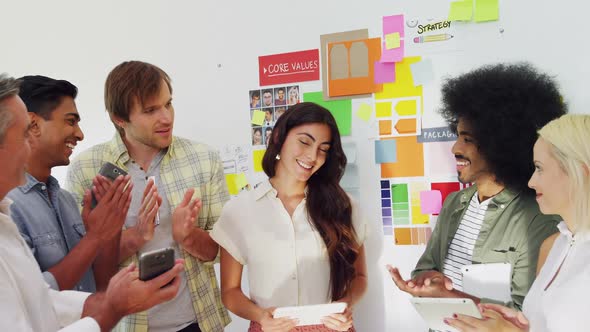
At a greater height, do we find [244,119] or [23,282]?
[244,119]

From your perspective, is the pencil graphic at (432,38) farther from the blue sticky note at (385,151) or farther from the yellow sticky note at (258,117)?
the yellow sticky note at (258,117)

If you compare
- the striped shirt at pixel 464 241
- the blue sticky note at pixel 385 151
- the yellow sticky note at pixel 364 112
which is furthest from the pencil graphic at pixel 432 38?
the striped shirt at pixel 464 241

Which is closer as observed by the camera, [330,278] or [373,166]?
[330,278]

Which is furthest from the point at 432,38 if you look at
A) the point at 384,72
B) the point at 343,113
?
the point at 343,113

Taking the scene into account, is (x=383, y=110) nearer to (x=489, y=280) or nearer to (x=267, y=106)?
(x=267, y=106)

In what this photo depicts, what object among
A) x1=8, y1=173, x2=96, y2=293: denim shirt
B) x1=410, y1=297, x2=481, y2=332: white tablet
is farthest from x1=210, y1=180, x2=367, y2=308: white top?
x1=8, y1=173, x2=96, y2=293: denim shirt

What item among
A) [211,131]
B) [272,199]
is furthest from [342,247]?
[211,131]

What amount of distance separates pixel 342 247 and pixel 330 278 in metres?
0.13

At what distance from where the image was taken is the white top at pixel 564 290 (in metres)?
1.29

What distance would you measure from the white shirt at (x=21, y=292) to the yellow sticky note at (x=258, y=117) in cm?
159

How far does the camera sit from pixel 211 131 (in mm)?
2947

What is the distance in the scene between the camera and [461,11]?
2.30 m

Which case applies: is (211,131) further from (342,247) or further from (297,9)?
(342,247)

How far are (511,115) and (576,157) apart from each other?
62cm
